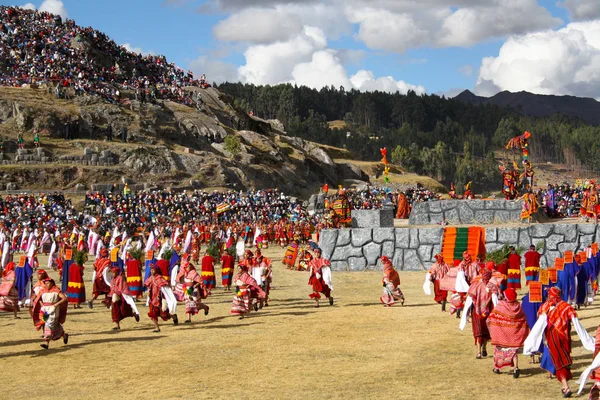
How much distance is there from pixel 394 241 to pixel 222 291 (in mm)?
8446

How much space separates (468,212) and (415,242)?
10.5 ft

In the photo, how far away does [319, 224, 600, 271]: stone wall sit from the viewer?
28328 millimetres

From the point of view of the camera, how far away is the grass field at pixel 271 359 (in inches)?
444

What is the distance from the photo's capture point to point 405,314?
1891cm

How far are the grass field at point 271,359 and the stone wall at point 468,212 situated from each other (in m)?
11.9

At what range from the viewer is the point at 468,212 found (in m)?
31.8

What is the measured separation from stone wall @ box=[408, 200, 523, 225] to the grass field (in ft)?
39.0

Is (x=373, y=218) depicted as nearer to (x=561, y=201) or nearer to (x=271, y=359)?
(x=271, y=359)

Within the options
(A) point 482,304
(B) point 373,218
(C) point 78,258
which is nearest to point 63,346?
(C) point 78,258

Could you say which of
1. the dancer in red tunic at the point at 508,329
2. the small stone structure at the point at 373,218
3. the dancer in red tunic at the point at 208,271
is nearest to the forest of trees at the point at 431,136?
the small stone structure at the point at 373,218

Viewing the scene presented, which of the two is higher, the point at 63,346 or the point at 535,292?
the point at 535,292

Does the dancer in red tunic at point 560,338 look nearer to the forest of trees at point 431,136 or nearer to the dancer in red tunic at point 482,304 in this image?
the dancer in red tunic at point 482,304

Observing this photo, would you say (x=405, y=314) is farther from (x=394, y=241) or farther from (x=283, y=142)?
(x=283, y=142)

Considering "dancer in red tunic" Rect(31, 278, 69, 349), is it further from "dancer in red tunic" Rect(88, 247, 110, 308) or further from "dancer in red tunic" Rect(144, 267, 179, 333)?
"dancer in red tunic" Rect(88, 247, 110, 308)
